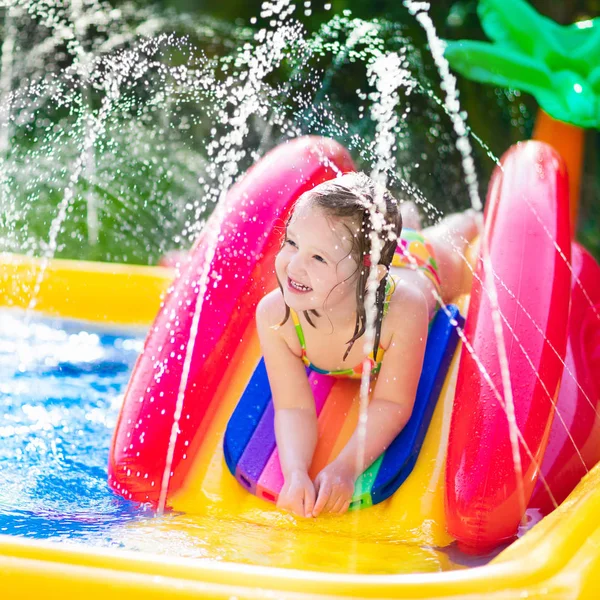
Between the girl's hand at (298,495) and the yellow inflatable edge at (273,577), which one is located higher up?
the yellow inflatable edge at (273,577)

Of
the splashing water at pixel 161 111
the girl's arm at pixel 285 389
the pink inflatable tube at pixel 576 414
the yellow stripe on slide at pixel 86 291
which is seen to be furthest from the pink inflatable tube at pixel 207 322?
the splashing water at pixel 161 111

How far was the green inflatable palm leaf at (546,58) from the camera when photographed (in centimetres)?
369

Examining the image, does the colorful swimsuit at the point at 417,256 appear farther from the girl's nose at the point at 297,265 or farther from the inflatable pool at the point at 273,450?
the girl's nose at the point at 297,265

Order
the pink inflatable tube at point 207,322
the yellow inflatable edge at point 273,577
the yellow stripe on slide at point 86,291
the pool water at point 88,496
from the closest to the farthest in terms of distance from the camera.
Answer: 1. the yellow inflatable edge at point 273,577
2. the pool water at point 88,496
3. the pink inflatable tube at point 207,322
4. the yellow stripe on slide at point 86,291

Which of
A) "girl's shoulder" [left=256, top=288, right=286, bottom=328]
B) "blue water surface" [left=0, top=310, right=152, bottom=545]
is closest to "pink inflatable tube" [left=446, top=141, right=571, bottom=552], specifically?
"girl's shoulder" [left=256, top=288, right=286, bottom=328]

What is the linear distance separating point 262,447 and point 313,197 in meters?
0.56

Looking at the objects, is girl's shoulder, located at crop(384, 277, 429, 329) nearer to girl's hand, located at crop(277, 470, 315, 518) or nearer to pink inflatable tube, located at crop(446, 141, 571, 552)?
pink inflatable tube, located at crop(446, 141, 571, 552)

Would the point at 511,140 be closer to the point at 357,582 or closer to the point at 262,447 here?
the point at 262,447

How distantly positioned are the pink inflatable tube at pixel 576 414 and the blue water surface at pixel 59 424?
83 cm

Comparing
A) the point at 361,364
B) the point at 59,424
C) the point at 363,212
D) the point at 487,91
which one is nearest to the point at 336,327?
the point at 361,364

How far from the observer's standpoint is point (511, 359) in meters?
1.79

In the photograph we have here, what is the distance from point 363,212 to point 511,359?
45cm

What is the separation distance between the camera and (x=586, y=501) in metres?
1.43

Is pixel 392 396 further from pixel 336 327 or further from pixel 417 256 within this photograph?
pixel 417 256
